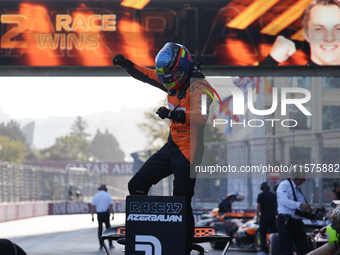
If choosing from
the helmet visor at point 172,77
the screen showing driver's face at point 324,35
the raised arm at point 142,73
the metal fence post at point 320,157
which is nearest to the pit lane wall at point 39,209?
the metal fence post at point 320,157

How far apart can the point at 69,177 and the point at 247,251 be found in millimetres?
28870

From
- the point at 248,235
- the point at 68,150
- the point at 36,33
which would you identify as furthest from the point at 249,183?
the point at 68,150

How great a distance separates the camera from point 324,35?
10.9 meters

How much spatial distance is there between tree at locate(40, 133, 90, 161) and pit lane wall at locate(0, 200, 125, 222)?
97.0 metres

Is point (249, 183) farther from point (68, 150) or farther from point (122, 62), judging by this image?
point (68, 150)

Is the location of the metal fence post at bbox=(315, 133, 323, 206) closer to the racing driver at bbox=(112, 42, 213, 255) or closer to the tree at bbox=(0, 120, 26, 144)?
the racing driver at bbox=(112, 42, 213, 255)

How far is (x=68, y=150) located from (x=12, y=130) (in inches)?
599

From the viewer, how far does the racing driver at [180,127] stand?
14.9ft

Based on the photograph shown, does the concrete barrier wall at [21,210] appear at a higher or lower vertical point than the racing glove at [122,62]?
lower

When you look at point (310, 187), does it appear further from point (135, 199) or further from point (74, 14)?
point (135, 199)

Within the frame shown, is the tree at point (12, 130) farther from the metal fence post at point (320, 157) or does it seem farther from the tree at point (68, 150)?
the metal fence post at point (320, 157)

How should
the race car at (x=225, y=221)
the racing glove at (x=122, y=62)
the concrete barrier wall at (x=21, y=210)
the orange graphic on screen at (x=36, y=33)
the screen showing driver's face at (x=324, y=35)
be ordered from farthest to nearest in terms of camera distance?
the concrete barrier wall at (x=21, y=210)
the race car at (x=225, y=221)
the orange graphic on screen at (x=36, y=33)
the screen showing driver's face at (x=324, y=35)
the racing glove at (x=122, y=62)

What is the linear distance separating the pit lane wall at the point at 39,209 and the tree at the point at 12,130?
102 m

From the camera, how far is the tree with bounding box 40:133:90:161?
13670 cm
